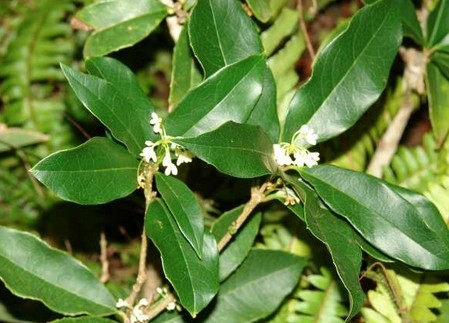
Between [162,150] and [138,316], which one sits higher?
[162,150]

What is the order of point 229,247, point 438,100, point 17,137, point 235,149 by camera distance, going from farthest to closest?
point 17,137
point 438,100
point 229,247
point 235,149

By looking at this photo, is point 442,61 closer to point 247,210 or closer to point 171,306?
point 247,210

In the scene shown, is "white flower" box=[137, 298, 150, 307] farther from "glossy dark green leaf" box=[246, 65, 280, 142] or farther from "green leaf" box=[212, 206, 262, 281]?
"glossy dark green leaf" box=[246, 65, 280, 142]

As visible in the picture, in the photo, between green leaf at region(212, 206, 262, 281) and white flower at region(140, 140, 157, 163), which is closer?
white flower at region(140, 140, 157, 163)

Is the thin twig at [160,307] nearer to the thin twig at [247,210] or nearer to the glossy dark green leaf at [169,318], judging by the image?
the glossy dark green leaf at [169,318]

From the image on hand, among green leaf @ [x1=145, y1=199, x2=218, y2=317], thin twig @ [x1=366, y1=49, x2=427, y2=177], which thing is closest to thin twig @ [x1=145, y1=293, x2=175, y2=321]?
green leaf @ [x1=145, y1=199, x2=218, y2=317]

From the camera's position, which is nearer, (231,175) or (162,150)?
(231,175)

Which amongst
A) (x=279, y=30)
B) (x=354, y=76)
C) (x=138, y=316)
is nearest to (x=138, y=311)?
(x=138, y=316)
